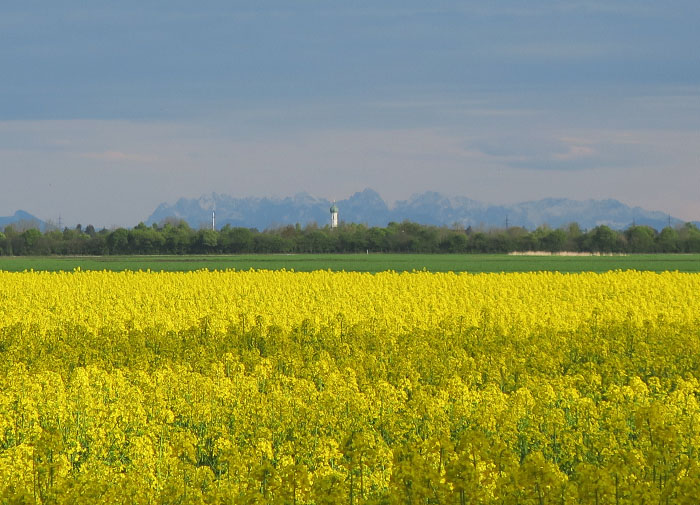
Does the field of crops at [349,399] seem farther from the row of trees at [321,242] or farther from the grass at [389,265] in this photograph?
the row of trees at [321,242]

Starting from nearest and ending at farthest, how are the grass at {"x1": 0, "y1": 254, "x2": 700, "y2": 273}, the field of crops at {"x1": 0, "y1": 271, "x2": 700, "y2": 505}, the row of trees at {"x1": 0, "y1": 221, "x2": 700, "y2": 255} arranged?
the field of crops at {"x1": 0, "y1": 271, "x2": 700, "y2": 505}
the grass at {"x1": 0, "y1": 254, "x2": 700, "y2": 273}
the row of trees at {"x1": 0, "y1": 221, "x2": 700, "y2": 255}

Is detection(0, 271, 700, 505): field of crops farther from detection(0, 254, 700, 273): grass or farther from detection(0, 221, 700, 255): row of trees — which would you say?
detection(0, 221, 700, 255): row of trees

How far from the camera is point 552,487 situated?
8.63 metres

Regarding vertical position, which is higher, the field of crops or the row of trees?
the row of trees

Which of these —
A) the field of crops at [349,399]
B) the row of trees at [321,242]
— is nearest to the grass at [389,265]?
the field of crops at [349,399]

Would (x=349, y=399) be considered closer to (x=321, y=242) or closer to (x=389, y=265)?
(x=389, y=265)

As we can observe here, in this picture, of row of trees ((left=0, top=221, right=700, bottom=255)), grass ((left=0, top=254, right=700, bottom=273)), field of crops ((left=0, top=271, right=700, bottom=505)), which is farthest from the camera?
row of trees ((left=0, top=221, right=700, bottom=255))

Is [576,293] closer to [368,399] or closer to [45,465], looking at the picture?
[368,399]

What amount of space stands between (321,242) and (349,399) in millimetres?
158005

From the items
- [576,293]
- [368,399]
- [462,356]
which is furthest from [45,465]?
[576,293]

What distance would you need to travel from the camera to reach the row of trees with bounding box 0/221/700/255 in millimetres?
165000

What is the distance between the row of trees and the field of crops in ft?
435

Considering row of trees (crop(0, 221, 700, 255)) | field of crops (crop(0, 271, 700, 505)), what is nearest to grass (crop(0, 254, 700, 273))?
field of crops (crop(0, 271, 700, 505))

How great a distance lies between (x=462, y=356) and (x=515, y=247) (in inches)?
5895
